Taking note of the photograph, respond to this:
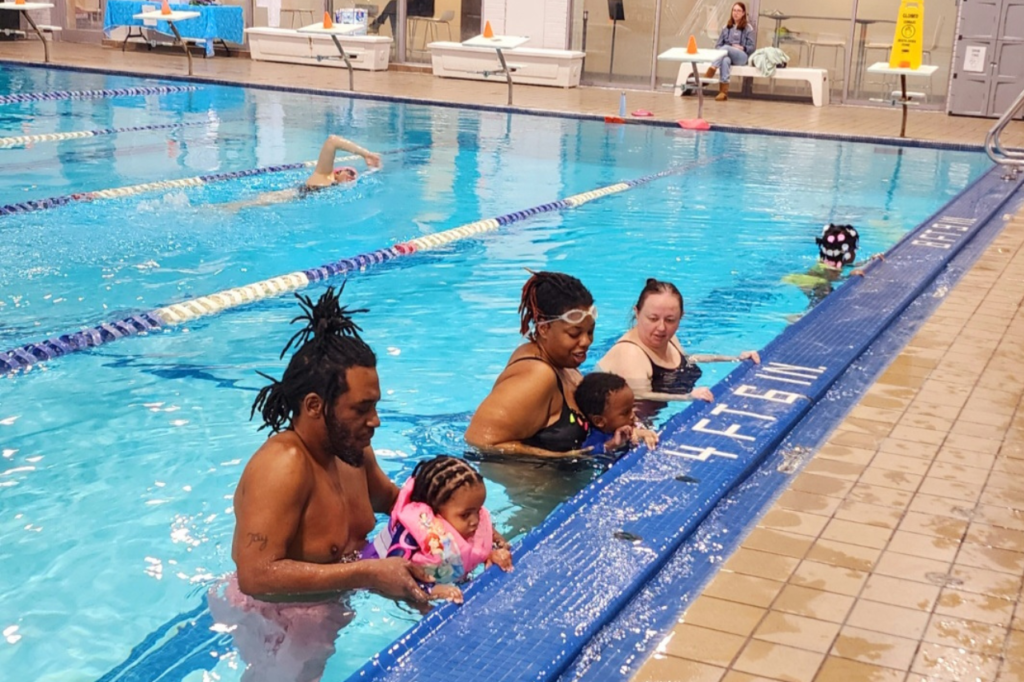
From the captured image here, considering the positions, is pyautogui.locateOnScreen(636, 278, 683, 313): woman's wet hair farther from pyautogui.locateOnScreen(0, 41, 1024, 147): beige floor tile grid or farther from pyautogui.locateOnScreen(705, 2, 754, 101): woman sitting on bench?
pyautogui.locateOnScreen(705, 2, 754, 101): woman sitting on bench

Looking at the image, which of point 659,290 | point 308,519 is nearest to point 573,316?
point 659,290

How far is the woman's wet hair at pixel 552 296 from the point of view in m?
3.99

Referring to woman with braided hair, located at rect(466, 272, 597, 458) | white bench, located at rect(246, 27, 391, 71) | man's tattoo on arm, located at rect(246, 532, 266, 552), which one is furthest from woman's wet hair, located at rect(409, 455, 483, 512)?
white bench, located at rect(246, 27, 391, 71)

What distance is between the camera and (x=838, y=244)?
7.57 meters

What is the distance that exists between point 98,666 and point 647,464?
1793 millimetres

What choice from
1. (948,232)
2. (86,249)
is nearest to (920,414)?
(948,232)

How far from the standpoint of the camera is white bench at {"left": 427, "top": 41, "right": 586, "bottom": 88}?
66.4 feet

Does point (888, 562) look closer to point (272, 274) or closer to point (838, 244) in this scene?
point (838, 244)

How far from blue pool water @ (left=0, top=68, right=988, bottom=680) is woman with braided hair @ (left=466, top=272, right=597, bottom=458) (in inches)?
5.3

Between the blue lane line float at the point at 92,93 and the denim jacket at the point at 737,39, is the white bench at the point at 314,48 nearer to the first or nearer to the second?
the blue lane line float at the point at 92,93

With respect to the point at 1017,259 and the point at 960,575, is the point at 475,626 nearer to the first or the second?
the point at 960,575

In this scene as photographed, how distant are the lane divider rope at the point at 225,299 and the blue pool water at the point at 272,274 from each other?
0.30ft

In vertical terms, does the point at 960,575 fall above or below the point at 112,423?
above

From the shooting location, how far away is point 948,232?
840cm
